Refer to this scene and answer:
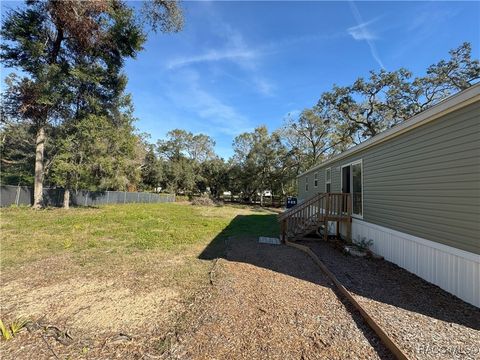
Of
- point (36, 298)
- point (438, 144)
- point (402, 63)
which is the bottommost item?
point (36, 298)

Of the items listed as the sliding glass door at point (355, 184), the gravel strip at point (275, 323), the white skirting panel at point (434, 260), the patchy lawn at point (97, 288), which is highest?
the sliding glass door at point (355, 184)

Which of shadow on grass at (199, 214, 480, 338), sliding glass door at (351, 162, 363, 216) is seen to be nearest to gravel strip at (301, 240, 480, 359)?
shadow on grass at (199, 214, 480, 338)

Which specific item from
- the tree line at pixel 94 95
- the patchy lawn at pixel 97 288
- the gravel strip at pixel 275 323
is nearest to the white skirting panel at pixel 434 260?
the gravel strip at pixel 275 323

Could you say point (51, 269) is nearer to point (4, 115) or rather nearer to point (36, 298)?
point (36, 298)

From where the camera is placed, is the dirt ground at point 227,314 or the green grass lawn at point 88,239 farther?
the green grass lawn at point 88,239

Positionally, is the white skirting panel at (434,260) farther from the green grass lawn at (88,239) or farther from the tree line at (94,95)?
the tree line at (94,95)

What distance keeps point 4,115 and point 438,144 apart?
68.9ft

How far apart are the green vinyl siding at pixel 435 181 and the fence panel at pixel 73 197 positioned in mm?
17346

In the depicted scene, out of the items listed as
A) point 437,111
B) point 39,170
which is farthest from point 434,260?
point 39,170

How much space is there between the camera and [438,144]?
4.51 meters

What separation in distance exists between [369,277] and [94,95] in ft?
57.6

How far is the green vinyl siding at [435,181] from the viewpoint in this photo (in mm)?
3775

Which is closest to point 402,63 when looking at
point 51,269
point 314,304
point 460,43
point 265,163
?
point 460,43

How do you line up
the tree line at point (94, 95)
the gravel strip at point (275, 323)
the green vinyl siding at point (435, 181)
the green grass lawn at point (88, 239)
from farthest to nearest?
the tree line at point (94, 95) < the green grass lawn at point (88, 239) < the green vinyl siding at point (435, 181) < the gravel strip at point (275, 323)
